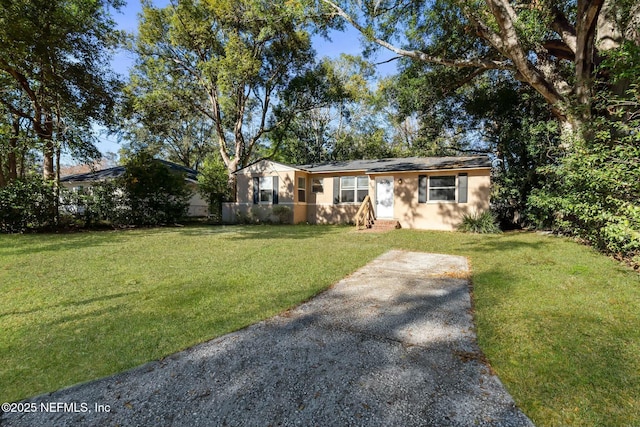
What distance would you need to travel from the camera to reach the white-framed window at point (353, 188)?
1419 cm

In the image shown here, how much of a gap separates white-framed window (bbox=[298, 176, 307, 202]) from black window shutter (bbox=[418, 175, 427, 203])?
6.06 m

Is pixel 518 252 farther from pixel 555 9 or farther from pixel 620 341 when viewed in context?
pixel 555 9

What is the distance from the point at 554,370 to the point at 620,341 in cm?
111

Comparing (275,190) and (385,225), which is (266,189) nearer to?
(275,190)

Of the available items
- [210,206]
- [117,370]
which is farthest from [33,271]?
[210,206]

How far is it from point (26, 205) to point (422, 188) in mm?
15037

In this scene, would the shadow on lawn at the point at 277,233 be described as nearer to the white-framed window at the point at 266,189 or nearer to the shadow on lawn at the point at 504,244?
the white-framed window at the point at 266,189

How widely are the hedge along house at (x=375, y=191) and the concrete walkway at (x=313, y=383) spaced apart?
9278mm

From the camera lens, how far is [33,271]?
5.29 m

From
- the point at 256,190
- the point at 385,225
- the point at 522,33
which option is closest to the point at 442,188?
the point at 385,225

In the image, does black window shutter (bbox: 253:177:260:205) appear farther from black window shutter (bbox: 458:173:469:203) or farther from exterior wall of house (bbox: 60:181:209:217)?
black window shutter (bbox: 458:173:469:203)

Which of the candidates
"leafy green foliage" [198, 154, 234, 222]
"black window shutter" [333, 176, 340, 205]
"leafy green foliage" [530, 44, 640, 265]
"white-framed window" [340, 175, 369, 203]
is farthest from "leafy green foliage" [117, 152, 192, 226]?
"leafy green foliage" [530, 44, 640, 265]

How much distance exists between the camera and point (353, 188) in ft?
47.2

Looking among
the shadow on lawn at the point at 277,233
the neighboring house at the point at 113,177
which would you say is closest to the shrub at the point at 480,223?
the shadow on lawn at the point at 277,233
